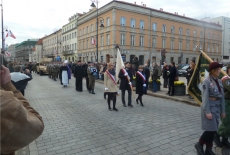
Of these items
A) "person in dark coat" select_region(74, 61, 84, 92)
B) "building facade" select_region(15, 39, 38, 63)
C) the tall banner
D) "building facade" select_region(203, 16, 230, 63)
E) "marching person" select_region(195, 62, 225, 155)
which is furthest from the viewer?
"building facade" select_region(15, 39, 38, 63)

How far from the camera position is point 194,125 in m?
5.75

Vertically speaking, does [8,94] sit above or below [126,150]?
above

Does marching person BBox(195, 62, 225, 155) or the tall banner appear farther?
the tall banner

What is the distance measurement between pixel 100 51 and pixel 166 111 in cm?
3699

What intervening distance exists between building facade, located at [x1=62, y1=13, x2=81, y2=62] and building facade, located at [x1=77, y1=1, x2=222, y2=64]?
403 cm

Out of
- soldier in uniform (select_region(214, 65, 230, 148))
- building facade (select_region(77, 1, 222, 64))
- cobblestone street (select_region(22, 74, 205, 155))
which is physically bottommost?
cobblestone street (select_region(22, 74, 205, 155))

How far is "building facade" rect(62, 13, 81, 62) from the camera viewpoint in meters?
58.3

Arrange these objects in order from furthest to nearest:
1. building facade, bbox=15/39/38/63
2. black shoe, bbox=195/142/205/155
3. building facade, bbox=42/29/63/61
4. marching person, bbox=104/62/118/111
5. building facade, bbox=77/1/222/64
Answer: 1. building facade, bbox=15/39/38/63
2. building facade, bbox=42/29/63/61
3. building facade, bbox=77/1/222/64
4. marching person, bbox=104/62/118/111
5. black shoe, bbox=195/142/205/155

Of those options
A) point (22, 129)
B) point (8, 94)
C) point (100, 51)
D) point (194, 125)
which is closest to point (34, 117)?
point (22, 129)

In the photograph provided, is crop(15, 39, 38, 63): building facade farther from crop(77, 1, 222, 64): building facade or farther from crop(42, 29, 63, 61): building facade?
crop(77, 1, 222, 64): building facade

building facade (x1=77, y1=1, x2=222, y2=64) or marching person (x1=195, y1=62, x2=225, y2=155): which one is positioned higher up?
building facade (x1=77, y1=1, x2=222, y2=64)

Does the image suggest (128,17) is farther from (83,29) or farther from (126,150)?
(126,150)

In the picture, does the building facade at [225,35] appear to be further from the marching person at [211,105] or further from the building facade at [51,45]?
the marching person at [211,105]

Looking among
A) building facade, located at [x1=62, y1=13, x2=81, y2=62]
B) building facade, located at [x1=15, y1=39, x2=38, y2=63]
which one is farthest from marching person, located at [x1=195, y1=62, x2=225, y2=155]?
building facade, located at [x1=15, y1=39, x2=38, y2=63]
